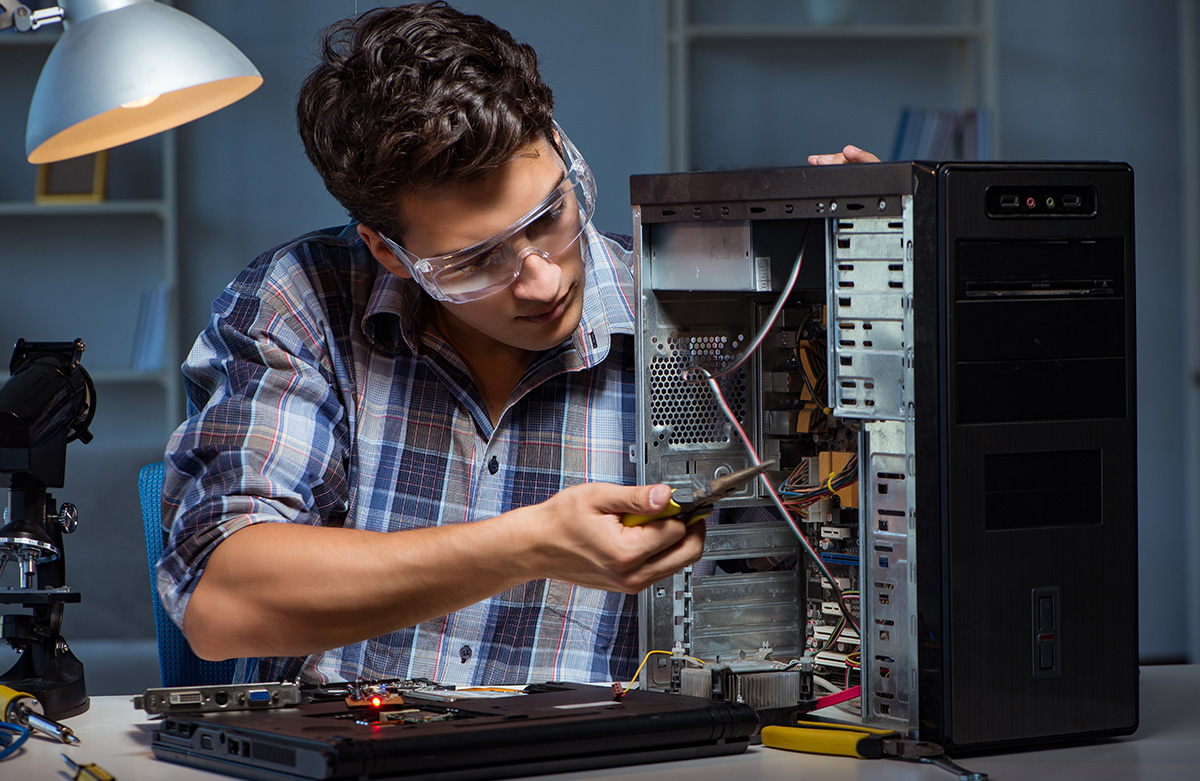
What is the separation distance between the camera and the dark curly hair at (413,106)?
1109 millimetres

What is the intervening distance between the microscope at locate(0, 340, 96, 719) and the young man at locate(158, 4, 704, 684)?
100mm

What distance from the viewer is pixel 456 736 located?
779mm

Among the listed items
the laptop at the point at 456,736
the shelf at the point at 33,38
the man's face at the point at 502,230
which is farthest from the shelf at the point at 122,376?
the laptop at the point at 456,736

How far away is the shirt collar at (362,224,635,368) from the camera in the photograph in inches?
51.0

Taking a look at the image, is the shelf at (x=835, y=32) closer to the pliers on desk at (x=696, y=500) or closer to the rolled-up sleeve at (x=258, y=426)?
the rolled-up sleeve at (x=258, y=426)

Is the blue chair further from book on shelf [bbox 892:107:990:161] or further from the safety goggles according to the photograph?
book on shelf [bbox 892:107:990:161]

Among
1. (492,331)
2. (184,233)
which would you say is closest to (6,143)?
(184,233)

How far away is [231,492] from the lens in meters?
1.10

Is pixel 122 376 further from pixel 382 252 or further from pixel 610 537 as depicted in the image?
pixel 610 537

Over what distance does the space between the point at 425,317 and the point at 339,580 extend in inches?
15.7

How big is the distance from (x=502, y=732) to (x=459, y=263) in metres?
0.48

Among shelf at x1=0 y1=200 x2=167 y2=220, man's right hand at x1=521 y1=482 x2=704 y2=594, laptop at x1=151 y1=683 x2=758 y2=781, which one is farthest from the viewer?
shelf at x1=0 y1=200 x2=167 y2=220

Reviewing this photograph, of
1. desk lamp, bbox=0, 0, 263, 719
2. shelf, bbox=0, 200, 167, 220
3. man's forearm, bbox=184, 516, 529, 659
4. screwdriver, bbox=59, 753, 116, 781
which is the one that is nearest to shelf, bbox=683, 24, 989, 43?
shelf, bbox=0, 200, 167, 220

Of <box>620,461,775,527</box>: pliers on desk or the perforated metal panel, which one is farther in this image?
the perforated metal panel
